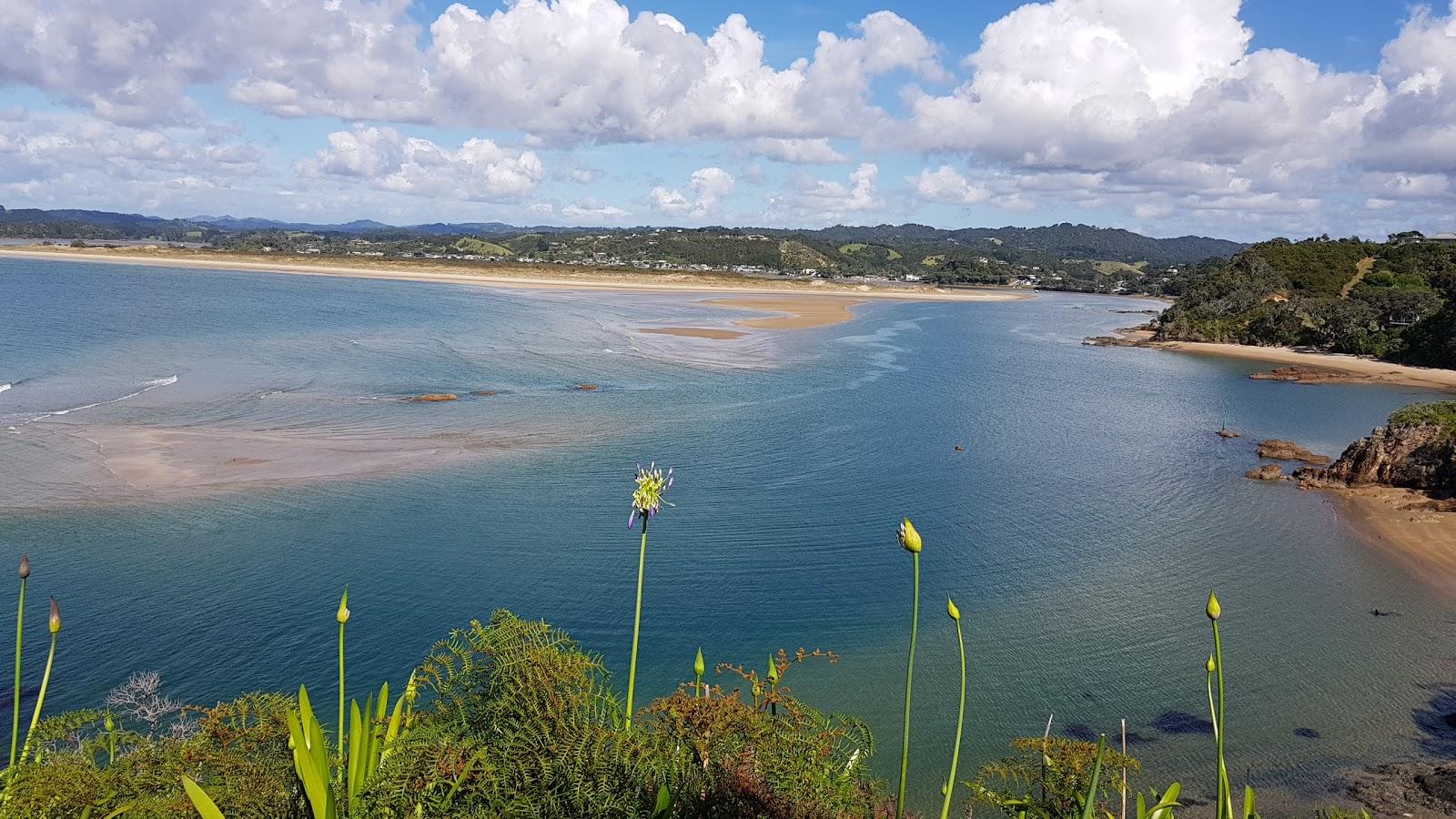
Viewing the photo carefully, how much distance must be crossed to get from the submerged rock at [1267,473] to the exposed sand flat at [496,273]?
9085cm

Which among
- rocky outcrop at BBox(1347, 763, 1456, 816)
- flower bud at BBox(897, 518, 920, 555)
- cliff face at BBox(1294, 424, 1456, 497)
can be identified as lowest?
rocky outcrop at BBox(1347, 763, 1456, 816)

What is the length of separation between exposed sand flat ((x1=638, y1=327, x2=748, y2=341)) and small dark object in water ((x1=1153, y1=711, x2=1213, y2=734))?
50.7 m

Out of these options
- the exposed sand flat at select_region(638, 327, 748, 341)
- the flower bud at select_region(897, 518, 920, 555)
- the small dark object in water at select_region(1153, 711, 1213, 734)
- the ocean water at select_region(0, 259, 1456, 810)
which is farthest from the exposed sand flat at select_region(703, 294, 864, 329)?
the flower bud at select_region(897, 518, 920, 555)

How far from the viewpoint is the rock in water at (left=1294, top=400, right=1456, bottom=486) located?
91.0 ft

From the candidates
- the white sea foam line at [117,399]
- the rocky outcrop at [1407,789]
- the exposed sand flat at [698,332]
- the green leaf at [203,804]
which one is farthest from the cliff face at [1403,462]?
the white sea foam line at [117,399]

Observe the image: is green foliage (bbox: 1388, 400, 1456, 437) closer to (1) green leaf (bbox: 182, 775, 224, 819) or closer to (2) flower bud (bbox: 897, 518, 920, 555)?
(2) flower bud (bbox: 897, 518, 920, 555)

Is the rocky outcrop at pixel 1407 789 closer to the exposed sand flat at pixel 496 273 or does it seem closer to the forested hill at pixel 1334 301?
the forested hill at pixel 1334 301

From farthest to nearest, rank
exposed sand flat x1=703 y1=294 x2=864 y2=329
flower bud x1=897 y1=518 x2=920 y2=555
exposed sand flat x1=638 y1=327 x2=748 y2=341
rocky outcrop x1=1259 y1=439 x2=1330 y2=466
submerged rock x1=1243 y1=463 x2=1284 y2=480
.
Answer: exposed sand flat x1=703 y1=294 x2=864 y2=329
exposed sand flat x1=638 y1=327 x2=748 y2=341
rocky outcrop x1=1259 y1=439 x2=1330 y2=466
submerged rock x1=1243 y1=463 x2=1284 y2=480
flower bud x1=897 y1=518 x2=920 y2=555

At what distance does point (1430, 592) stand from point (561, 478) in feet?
68.4

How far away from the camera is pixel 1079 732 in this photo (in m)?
14.1

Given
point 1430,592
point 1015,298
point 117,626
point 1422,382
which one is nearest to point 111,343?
point 117,626

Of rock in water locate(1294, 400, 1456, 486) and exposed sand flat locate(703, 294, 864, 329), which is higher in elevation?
exposed sand flat locate(703, 294, 864, 329)

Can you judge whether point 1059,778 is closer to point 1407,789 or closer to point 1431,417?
point 1407,789

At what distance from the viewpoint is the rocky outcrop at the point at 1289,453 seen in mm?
32969
